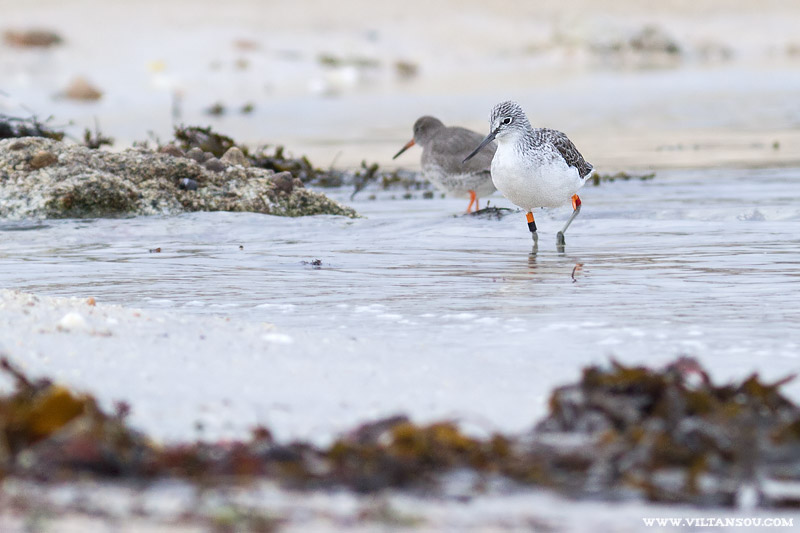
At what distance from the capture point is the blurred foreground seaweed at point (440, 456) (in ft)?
9.28

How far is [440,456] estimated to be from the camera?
2.92 m

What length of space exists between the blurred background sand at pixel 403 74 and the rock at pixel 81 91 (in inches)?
8.1

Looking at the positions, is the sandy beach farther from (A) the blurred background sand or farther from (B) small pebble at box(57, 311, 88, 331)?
(A) the blurred background sand

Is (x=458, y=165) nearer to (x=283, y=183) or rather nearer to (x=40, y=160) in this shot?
(x=283, y=183)

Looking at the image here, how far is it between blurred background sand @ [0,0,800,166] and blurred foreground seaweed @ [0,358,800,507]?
8.34 meters

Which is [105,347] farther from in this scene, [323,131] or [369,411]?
[323,131]

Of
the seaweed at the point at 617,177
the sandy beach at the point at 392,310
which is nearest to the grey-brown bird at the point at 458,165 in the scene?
the sandy beach at the point at 392,310

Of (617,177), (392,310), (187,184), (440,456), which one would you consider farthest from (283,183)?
(440,456)

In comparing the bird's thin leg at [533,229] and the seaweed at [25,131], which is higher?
the seaweed at [25,131]

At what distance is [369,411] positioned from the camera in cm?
349

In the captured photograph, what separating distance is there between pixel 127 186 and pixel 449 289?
405cm

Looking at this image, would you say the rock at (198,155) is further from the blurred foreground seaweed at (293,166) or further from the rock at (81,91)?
the rock at (81,91)

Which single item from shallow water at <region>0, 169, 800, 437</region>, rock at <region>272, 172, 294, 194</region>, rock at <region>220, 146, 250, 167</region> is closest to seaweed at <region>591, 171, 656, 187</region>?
shallow water at <region>0, 169, 800, 437</region>

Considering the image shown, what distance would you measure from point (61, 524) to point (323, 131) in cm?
1620
